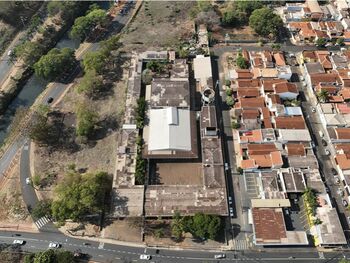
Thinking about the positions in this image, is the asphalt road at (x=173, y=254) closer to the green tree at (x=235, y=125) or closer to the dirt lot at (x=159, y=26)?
the green tree at (x=235, y=125)

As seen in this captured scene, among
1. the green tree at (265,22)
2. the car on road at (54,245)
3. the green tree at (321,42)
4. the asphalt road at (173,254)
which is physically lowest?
the asphalt road at (173,254)

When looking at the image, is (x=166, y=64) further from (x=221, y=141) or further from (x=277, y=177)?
(x=277, y=177)

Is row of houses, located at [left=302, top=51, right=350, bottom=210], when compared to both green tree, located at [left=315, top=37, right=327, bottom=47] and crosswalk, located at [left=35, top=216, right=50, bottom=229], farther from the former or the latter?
crosswalk, located at [left=35, top=216, right=50, bottom=229]

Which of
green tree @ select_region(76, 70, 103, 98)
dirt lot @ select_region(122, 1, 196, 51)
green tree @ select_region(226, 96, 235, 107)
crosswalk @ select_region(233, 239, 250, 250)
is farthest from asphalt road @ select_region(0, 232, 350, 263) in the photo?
dirt lot @ select_region(122, 1, 196, 51)

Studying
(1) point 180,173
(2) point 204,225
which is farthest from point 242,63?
(2) point 204,225

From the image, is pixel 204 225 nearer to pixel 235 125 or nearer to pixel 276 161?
pixel 276 161

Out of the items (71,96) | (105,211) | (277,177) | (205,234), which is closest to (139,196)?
(105,211)

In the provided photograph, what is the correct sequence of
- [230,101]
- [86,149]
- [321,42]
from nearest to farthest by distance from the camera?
[86,149]
[230,101]
[321,42]

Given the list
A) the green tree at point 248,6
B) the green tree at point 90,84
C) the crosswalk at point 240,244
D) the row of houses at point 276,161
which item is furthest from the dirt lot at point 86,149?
the green tree at point 248,6
